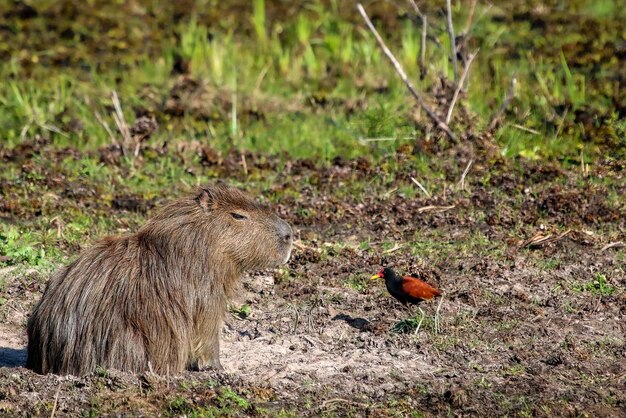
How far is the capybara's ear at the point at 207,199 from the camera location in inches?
214

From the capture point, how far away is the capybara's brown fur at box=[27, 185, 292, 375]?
504cm

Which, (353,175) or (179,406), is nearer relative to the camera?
(179,406)

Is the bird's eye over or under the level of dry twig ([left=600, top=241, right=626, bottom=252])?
over

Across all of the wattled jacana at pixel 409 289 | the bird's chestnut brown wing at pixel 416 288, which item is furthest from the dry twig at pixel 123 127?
the bird's chestnut brown wing at pixel 416 288

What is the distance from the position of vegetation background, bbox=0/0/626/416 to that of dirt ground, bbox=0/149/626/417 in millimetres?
16

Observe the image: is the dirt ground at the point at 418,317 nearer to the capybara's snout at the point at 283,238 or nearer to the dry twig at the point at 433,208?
the dry twig at the point at 433,208

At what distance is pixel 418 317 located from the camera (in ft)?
19.1

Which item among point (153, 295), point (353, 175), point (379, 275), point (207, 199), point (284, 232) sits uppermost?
point (207, 199)

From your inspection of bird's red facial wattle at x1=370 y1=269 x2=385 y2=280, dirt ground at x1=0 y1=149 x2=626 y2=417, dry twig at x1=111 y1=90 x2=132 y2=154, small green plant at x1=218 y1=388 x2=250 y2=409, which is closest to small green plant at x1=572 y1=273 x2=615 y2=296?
dirt ground at x1=0 y1=149 x2=626 y2=417

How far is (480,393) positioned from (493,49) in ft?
21.5

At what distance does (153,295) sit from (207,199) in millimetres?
602

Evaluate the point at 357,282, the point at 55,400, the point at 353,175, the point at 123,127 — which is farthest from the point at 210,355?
the point at 123,127

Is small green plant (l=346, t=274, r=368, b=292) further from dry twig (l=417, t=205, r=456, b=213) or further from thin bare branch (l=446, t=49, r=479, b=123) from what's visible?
thin bare branch (l=446, t=49, r=479, b=123)

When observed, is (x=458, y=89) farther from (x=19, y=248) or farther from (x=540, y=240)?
(x=19, y=248)
